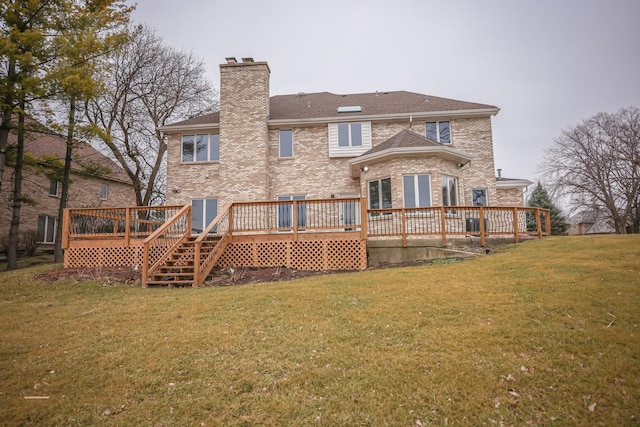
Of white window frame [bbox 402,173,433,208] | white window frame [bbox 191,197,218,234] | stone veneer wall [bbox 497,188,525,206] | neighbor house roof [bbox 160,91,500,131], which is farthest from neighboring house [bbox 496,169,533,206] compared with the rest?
white window frame [bbox 191,197,218,234]

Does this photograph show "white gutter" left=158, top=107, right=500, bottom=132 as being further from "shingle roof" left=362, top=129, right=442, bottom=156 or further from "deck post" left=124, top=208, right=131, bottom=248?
"deck post" left=124, top=208, right=131, bottom=248

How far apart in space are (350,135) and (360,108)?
1.66 metres

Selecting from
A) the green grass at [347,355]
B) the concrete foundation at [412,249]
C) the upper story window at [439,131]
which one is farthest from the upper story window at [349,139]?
the green grass at [347,355]

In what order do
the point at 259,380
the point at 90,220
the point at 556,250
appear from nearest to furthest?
the point at 259,380, the point at 556,250, the point at 90,220

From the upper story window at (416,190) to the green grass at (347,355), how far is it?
19.0ft

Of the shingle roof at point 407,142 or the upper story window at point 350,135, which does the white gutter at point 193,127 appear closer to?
the upper story window at point 350,135

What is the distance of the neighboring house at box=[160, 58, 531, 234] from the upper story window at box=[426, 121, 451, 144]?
4 cm

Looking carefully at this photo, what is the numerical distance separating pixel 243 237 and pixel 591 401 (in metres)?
9.04

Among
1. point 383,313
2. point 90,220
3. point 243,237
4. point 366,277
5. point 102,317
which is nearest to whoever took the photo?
point 383,313

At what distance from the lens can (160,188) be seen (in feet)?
83.5

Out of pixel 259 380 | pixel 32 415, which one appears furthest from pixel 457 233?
pixel 32 415

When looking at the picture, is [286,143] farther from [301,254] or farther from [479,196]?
[479,196]

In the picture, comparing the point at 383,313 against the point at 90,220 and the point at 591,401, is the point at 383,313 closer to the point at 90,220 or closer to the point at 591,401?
the point at 591,401

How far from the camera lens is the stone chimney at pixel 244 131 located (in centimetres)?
1510
